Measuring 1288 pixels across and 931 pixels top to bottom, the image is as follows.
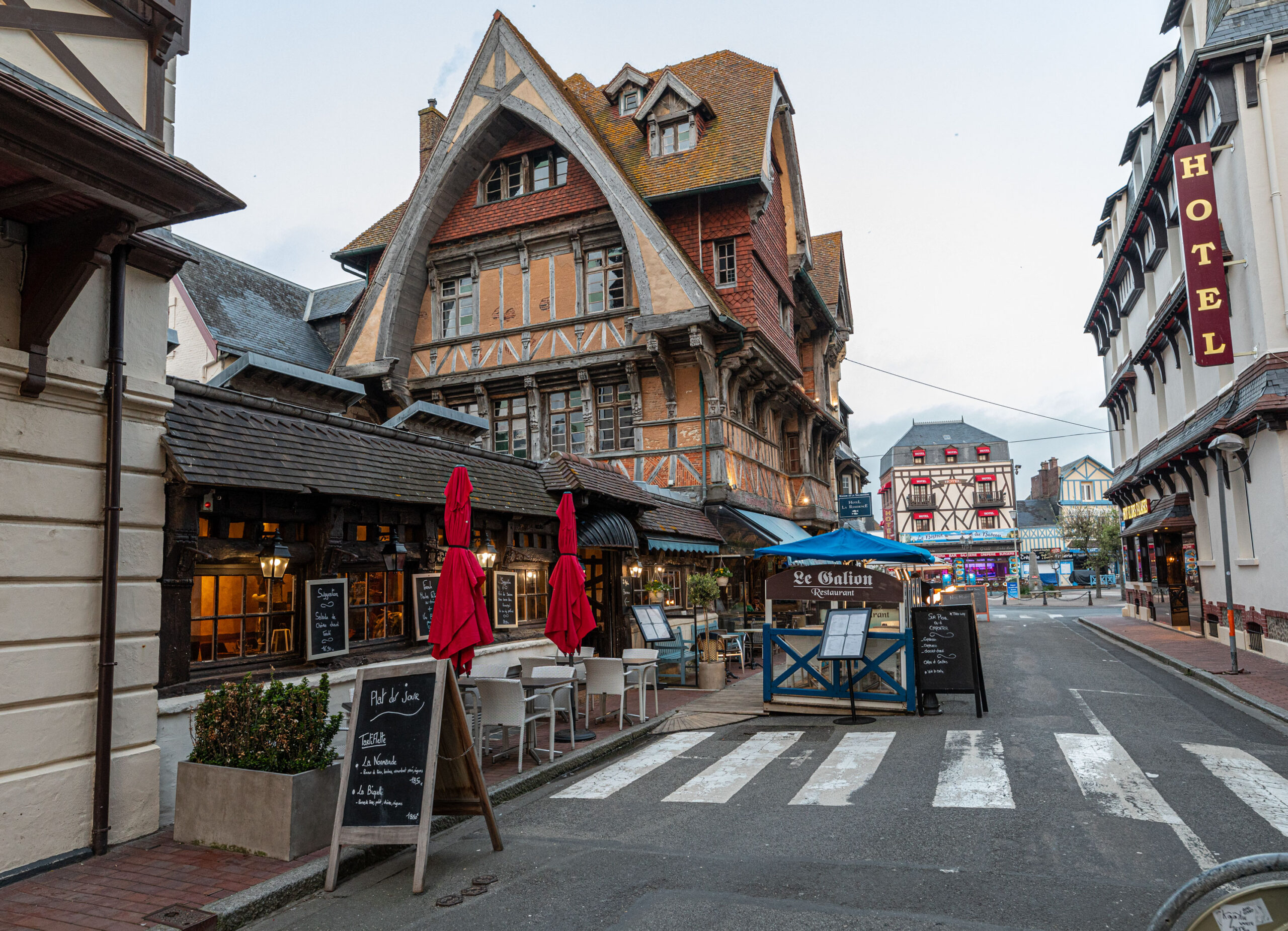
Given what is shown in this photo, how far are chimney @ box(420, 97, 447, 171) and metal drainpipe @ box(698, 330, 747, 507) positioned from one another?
1060cm

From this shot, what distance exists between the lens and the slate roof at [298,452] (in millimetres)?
7152

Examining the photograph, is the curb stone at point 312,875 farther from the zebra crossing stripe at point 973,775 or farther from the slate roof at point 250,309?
the slate roof at point 250,309

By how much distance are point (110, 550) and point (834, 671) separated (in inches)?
332

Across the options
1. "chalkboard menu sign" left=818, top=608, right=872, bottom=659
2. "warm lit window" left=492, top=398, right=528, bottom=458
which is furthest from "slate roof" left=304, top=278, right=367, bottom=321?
"chalkboard menu sign" left=818, top=608, right=872, bottom=659

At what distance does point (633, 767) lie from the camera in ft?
27.5

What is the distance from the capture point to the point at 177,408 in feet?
23.9

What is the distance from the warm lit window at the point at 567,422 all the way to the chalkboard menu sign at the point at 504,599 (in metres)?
8.07

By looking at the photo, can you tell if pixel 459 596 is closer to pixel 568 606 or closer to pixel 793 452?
pixel 568 606

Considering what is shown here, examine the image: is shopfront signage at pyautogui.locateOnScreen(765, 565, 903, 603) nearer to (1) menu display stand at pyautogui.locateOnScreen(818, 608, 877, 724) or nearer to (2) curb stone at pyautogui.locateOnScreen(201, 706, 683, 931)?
(1) menu display stand at pyautogui.locateOnScreen(818, 608, 877, 724)

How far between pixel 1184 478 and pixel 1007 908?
823 inches

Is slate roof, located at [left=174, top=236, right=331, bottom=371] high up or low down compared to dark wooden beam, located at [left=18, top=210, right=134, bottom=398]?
up

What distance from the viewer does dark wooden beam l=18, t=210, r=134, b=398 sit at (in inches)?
217

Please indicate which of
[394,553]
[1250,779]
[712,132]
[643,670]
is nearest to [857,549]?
[643,670]

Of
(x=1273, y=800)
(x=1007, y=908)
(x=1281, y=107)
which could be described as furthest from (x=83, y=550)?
(x=1281, y=107)
